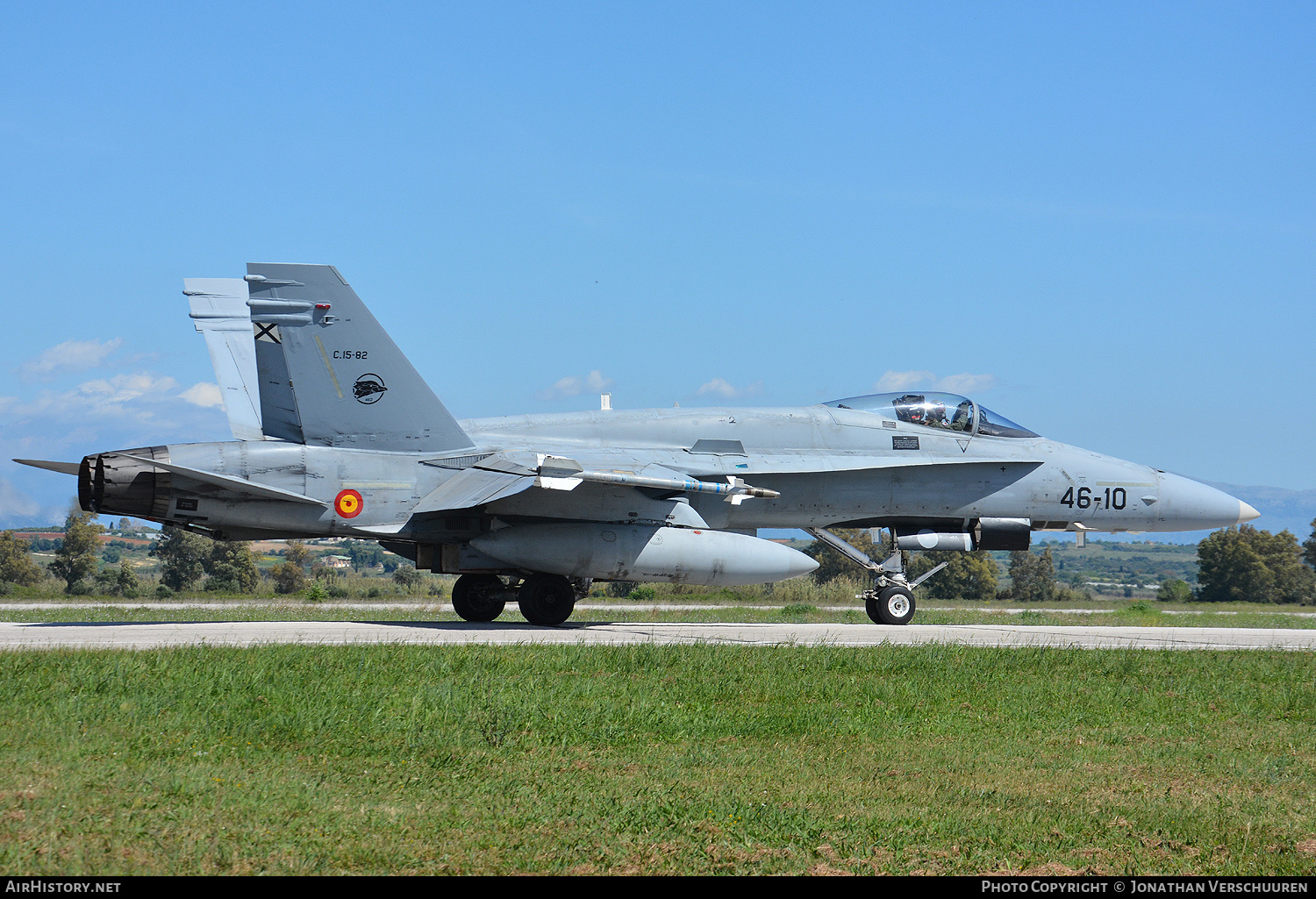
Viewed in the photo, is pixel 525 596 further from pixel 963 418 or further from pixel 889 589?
pixel 963 418

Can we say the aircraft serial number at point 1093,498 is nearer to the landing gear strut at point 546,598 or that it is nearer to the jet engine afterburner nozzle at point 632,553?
the jet engine afterburner nozzle at point 632,553

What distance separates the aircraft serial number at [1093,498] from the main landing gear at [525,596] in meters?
8.58

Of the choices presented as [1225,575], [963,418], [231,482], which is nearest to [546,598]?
[231,482]

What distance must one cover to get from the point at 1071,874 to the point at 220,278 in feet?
62.1

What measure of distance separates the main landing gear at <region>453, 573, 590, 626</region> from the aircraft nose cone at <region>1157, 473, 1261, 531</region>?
34.0 ft

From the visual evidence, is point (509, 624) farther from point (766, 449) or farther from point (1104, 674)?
point (1104, 674)

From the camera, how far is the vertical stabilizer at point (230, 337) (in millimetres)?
19234

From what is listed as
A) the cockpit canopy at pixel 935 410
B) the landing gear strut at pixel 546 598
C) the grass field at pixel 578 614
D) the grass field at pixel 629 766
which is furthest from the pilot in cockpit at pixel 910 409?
the grass field at pixel 629 766

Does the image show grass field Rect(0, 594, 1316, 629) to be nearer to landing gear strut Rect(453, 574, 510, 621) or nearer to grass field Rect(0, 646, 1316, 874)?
landing gear strut Rect(453, 574, 510, 621)

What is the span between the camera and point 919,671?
1118 cm

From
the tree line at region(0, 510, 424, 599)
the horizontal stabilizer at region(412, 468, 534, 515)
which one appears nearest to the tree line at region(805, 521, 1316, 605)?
the tree line at region(0, 510, 424, 599)

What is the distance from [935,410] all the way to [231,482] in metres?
11.3

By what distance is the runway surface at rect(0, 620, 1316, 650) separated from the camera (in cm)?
1264

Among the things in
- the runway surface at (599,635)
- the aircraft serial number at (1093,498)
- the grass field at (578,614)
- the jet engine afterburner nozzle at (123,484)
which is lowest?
the grass field at (578,614)
